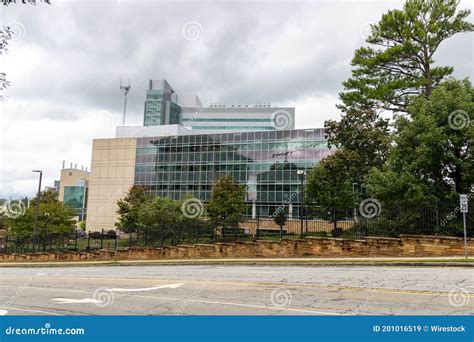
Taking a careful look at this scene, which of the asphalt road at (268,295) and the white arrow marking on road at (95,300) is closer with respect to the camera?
the asphalt road at (268,295)

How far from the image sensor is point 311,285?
11.0 metres

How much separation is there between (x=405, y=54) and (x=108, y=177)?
59.6 metres

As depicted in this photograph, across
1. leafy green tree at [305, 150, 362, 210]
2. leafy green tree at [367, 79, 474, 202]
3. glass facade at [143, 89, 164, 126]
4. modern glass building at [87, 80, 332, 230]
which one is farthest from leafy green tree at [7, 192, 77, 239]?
glass facade at [143, 89, 164, 126]

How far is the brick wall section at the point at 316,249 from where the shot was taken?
17359mm

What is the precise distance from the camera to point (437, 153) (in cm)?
1991

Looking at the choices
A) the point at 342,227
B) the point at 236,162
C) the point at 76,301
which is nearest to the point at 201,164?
the point at 236,162

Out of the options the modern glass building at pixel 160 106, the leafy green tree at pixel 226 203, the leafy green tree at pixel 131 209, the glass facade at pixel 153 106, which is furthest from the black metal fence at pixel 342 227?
the glass facade at pixel 153 106

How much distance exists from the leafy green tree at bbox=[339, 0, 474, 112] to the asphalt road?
15.1 meters

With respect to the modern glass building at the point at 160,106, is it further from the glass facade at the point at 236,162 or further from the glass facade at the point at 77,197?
the glass facade at the point at 236,162

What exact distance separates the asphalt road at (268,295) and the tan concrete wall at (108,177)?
58743mm

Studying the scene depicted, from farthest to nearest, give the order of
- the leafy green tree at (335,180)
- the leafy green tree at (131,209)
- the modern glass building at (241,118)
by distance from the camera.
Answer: the modern glass building at (241,118), the leafy green tree at (131,209), the leafy green tree at (335,180)

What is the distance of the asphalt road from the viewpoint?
793cm

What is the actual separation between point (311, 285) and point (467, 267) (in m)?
6.83

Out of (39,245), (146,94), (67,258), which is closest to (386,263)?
(67,258)
